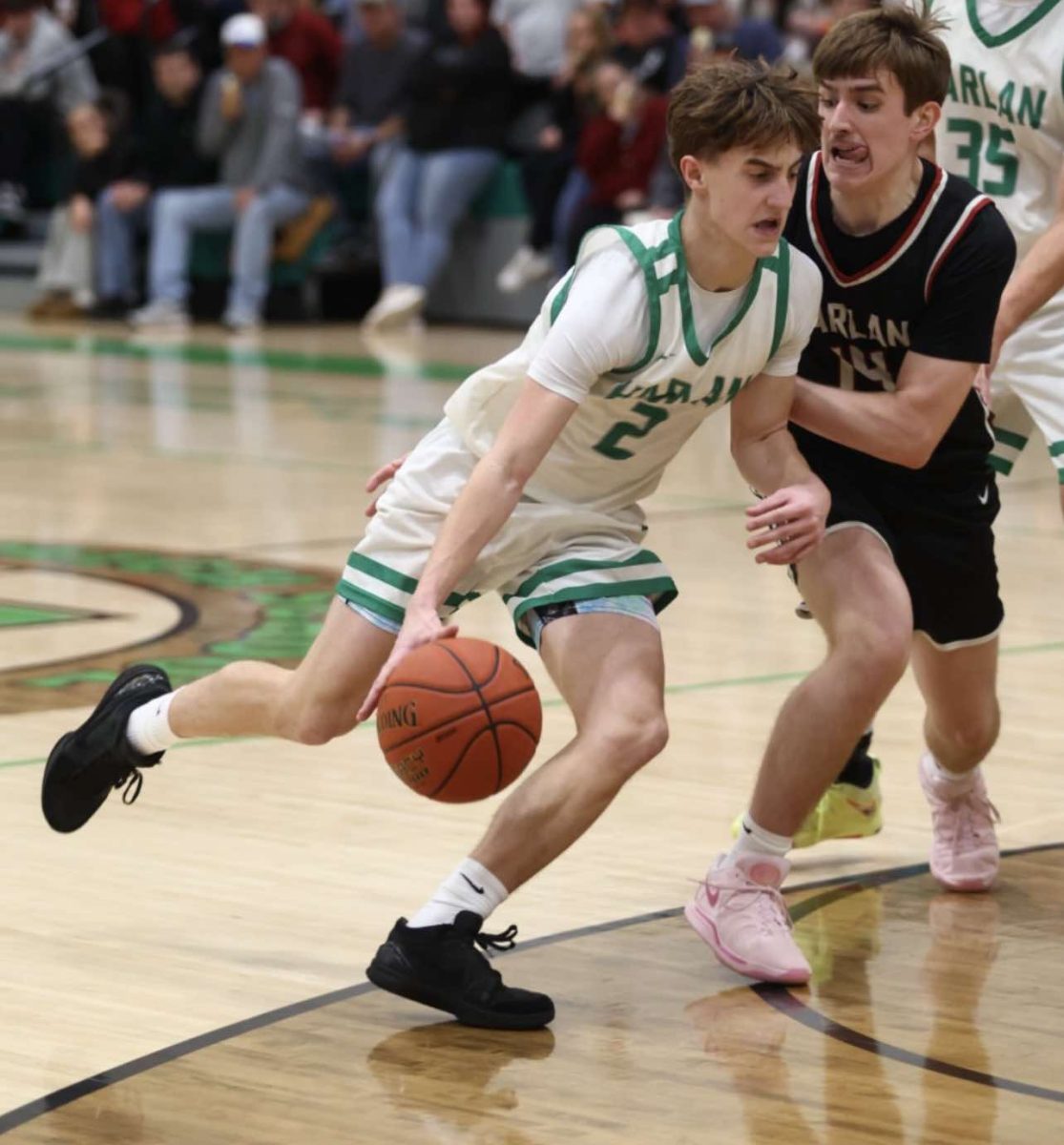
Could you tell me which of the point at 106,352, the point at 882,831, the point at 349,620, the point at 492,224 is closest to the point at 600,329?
the point at 349,620

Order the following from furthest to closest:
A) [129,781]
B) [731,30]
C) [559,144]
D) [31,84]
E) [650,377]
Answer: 1. [31,84]
2. [559,144]
3. [731,30]
4. [129,781]
5. [650,377]

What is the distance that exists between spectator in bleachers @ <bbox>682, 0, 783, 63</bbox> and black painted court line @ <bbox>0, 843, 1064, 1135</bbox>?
34.5 ft

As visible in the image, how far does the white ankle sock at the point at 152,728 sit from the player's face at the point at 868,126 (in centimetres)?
153

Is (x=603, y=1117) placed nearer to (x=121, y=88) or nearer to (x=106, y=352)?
(x=106, y=352)

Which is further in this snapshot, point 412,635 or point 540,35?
point 540,35

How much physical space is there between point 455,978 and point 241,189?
14.3 m

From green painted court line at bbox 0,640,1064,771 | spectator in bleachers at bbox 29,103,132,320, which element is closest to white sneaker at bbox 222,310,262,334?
spectator in bleachers at bbox 29,103,132,320

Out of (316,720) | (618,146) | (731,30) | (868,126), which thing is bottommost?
(618,146)

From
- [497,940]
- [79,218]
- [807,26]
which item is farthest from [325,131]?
[497,940]

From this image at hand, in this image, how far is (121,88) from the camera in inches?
754

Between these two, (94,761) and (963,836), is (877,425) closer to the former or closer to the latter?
(963,836)

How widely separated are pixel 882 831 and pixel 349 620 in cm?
146

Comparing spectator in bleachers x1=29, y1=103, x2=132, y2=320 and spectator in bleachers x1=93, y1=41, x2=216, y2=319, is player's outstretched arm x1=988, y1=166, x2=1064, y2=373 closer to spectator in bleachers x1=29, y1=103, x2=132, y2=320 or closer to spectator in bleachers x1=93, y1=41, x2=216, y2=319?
spectator in bleachers x1=93, y1=41, x2=216, y2=319

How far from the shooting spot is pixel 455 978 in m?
3.75
